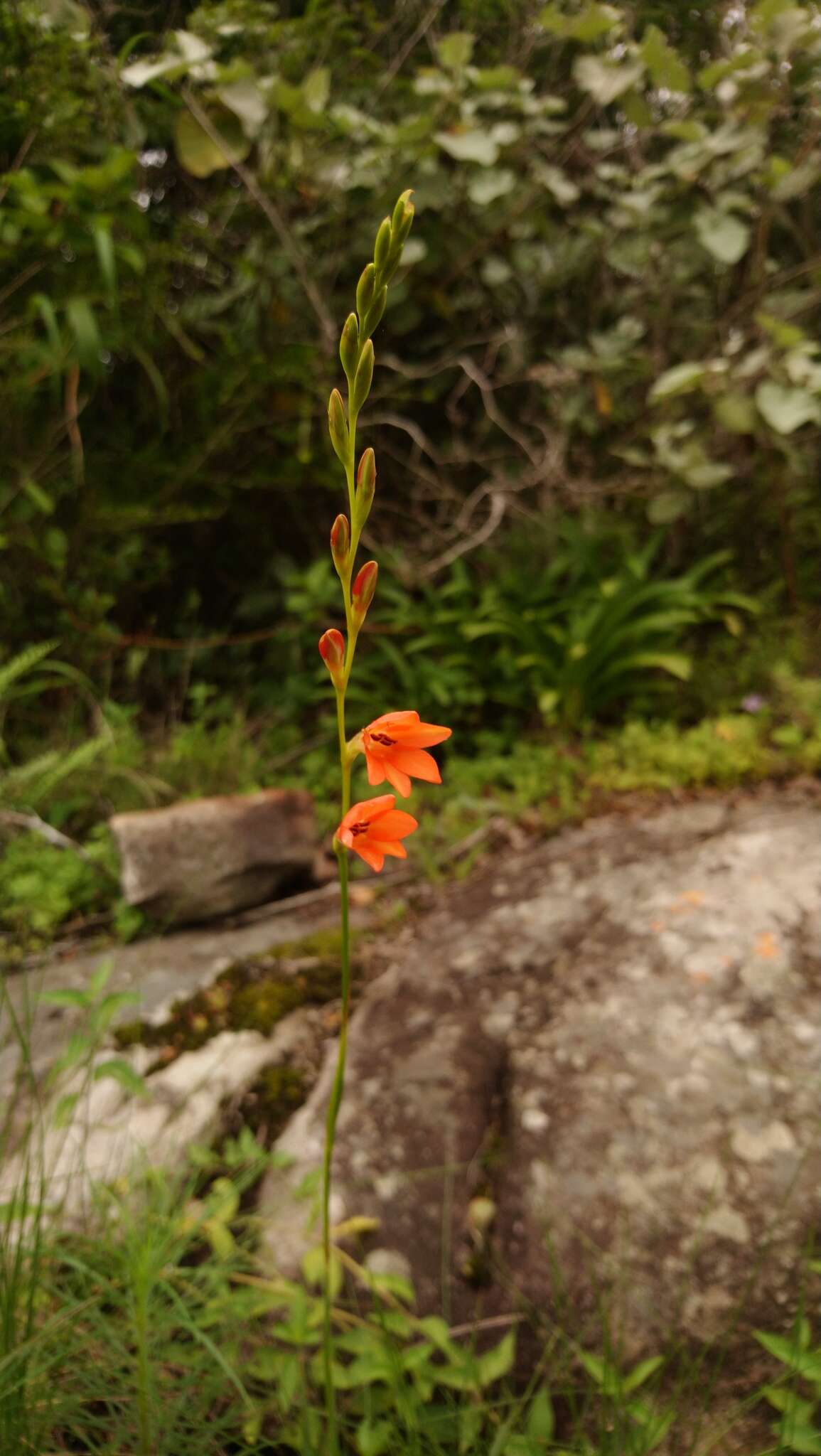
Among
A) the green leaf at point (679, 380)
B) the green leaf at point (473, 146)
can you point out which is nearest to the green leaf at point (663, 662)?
the green leaf at point (679, 380)

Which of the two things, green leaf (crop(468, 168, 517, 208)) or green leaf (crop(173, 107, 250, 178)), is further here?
green leaf (crop(468, 168, 517, 208))

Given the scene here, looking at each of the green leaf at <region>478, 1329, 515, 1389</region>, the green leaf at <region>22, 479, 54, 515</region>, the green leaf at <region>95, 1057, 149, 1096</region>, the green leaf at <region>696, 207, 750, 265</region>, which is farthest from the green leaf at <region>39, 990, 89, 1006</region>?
the green leaf at <region>696, 207, 750, 265</region>

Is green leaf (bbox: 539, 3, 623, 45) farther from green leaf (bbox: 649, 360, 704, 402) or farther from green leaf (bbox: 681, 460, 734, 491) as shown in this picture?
green leaf (bbox: 681, 460, 734, 491)

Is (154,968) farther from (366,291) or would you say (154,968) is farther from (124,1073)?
(366,291)

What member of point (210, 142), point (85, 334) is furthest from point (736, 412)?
point (85, 334)

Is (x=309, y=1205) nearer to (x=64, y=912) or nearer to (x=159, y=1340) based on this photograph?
(x=159, y=1340)

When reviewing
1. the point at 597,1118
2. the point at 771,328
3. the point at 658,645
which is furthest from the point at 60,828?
the point at 771,328
